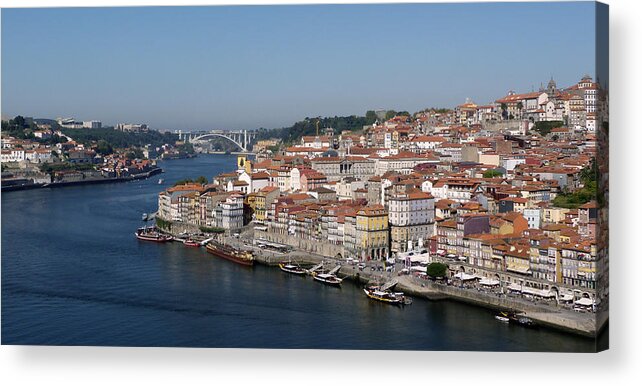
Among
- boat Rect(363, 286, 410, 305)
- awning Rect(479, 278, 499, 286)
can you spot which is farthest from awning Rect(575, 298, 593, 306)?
boat Rect(363, 286, 410, 305)

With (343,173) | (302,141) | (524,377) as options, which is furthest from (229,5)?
(302,141)

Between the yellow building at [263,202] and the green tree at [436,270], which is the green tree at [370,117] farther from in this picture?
the green tree at [436,270]

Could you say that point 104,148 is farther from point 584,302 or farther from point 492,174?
point 584,302

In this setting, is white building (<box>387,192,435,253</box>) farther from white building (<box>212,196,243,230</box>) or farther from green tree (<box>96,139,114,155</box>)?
green tree (<box>96,139,114,155</box>)

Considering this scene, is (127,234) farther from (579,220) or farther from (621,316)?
(621,316)

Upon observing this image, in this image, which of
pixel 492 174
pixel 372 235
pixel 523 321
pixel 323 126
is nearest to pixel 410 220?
pixel 372 235

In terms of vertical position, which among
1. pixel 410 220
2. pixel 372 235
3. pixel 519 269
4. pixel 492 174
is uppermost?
pixel 492 174
